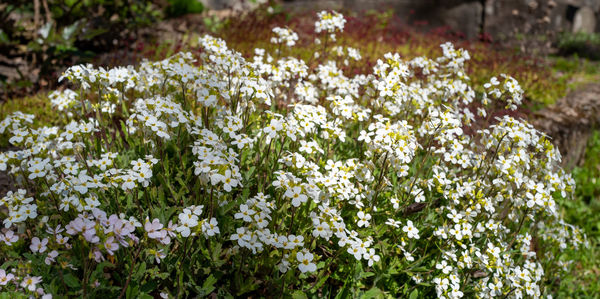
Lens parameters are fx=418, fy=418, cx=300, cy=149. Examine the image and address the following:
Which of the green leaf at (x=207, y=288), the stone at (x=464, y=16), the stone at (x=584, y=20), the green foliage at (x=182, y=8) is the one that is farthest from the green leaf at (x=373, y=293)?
the stone at (x=584, y=20)

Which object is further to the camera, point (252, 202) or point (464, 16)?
point (464, 16)

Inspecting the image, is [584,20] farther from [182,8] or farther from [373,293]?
[373,293]

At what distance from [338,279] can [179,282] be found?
42.0 inches

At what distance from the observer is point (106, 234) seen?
1.86m

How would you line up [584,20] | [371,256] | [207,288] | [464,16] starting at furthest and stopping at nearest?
[584,20] < [464,16] < [371,256] < [207,288]

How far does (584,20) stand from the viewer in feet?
44.7

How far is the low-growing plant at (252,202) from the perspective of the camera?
2223 mm

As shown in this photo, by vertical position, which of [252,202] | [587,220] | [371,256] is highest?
[252,202]

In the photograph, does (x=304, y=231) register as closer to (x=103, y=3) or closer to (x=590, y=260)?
(x=590, y=260)

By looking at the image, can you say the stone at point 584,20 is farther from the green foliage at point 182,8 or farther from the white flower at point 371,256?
the white flower at point 371,256

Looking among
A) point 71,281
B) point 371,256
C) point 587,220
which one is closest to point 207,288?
point 71,281

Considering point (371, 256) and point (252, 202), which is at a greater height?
point (252, 202)

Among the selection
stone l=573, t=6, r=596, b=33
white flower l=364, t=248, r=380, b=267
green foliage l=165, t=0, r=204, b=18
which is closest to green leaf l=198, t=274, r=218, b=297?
white flower l=364, t=248, r=380, b=267

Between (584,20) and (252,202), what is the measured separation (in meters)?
15.5
